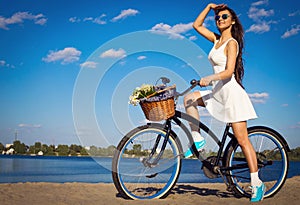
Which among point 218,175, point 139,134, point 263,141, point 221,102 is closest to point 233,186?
point 218,175

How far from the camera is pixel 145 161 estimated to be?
4.69 meters

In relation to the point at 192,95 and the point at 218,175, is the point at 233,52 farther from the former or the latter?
the point at 218,175

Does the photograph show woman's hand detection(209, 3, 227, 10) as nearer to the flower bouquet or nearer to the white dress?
the white dress

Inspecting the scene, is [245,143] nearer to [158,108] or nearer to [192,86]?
[192,86]

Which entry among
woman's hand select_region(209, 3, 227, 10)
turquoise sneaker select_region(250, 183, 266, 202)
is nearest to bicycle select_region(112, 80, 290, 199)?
turquoise sneaker select_region(250, 183, 266, 202)

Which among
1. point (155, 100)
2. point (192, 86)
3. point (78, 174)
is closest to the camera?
point (155, 100)

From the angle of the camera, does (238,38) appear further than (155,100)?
Yes

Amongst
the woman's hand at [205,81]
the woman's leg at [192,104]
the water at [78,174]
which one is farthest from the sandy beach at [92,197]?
the woman's hand at [205,81]

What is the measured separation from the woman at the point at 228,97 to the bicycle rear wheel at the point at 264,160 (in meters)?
0.28

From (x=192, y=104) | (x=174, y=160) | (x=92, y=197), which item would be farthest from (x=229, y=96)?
(x=92, y=197)

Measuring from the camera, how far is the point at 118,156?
4.50m

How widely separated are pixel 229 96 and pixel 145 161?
4.18 feet

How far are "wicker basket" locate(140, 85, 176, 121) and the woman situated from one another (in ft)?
1.26

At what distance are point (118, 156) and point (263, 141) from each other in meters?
2.06
